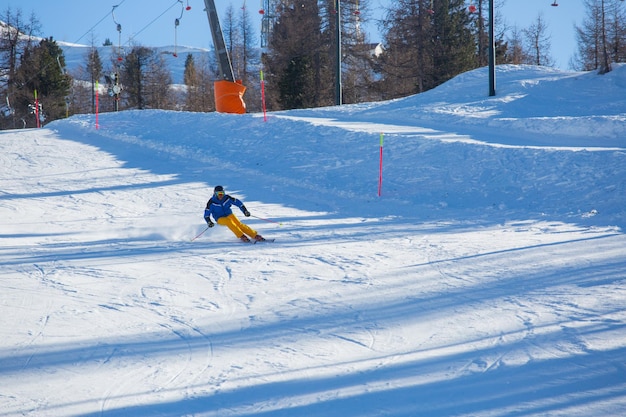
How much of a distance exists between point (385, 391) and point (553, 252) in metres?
5.49

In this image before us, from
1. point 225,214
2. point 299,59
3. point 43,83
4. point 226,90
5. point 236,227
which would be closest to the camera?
point 236,227

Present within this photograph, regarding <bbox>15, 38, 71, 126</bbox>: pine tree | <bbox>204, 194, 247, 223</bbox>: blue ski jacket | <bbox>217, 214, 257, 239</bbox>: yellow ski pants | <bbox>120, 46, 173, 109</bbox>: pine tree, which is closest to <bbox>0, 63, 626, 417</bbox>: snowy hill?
<bbox>217, 214, 257, 239</bbox>: yellow ski pants

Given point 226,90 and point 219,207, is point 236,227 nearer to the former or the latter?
point 219,207

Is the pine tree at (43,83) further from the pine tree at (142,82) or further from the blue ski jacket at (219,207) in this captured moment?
the blue ski jacket at (219,207)

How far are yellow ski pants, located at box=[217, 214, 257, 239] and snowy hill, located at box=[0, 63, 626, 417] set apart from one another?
32cm

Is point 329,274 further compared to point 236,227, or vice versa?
point 236,227

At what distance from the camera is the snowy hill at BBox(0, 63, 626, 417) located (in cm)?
511

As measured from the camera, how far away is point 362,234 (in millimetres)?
11195

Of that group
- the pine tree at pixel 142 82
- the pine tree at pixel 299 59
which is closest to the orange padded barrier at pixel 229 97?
the pine tree at pixel 299 59

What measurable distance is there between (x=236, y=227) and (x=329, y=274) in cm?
305

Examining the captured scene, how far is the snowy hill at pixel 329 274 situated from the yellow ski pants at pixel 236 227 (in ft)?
1.05

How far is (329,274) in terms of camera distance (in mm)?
8570

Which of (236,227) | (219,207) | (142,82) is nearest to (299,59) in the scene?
(142,82)

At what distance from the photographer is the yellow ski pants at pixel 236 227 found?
1097cm
